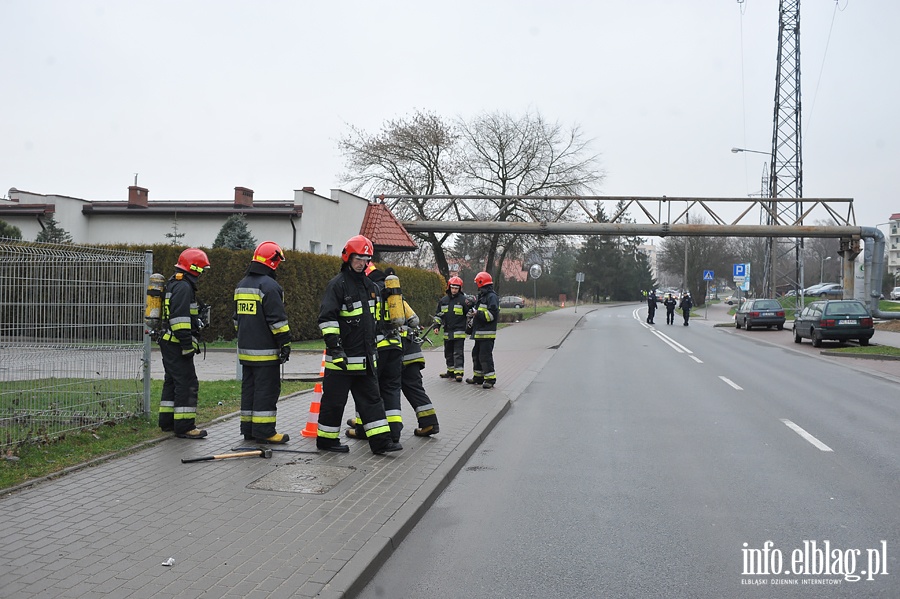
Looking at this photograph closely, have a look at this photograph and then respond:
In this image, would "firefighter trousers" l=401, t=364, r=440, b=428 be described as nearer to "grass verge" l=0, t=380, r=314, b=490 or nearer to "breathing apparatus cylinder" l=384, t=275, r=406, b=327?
"breathing apparatus cylinder" l=384, t=275, r=406, b=327

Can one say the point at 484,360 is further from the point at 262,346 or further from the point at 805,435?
the point at 262,346

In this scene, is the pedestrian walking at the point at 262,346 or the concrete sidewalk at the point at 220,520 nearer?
the concrete sidewalk at the point at 220,520

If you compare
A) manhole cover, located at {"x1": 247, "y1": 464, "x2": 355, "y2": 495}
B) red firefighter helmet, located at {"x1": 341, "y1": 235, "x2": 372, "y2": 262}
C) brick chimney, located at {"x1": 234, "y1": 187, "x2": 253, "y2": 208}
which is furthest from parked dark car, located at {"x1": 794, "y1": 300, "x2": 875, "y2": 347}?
manhole cover, located at {"x1": 247, "y1": 464, "x2": 355, "y2": 495}

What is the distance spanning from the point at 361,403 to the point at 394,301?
3.73ft

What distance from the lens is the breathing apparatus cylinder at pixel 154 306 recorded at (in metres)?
7.94

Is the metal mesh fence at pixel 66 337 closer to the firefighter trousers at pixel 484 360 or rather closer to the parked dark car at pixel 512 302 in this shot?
the firefighter trousers at pixel 484 360

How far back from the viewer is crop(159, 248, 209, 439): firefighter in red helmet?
778 centimetres

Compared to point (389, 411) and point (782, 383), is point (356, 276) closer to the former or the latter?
point (389, 411)

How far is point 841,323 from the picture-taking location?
79.3ft

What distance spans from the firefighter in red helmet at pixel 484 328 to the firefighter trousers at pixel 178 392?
5.70 meters

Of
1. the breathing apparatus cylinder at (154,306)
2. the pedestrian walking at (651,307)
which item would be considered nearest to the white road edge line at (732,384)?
the breathing apparatus cylinder at (154,306)

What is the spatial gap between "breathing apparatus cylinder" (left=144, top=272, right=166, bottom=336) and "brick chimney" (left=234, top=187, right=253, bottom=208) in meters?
21.3

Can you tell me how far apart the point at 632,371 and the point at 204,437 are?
10980 mm

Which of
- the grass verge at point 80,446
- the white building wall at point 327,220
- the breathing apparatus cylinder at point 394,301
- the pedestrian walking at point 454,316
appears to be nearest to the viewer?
the grass verge at point 80,446
